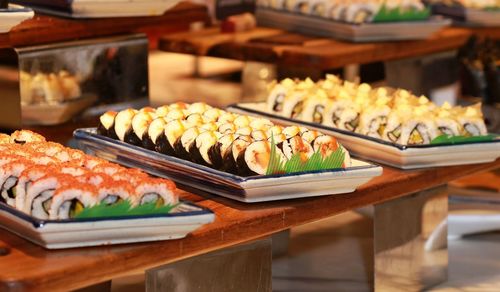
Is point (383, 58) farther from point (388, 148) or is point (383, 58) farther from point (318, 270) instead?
point (388, 148)

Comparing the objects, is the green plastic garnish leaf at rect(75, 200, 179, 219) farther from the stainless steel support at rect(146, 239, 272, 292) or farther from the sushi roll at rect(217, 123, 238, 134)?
the sushi roll at rect(217, 123, 238, 134)

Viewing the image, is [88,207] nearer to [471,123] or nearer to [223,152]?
[223,152]

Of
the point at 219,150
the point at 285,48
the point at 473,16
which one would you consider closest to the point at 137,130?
the point at 219,150

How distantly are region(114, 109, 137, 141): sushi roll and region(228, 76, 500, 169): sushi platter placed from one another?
615mm

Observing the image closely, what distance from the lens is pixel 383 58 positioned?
4.74m

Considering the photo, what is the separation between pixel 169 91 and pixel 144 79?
243cm

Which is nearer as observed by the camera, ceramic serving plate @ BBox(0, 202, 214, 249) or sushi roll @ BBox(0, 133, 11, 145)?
ceramic serving plate @ BBox(0, 202, 214, 249)

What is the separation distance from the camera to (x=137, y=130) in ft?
10.1

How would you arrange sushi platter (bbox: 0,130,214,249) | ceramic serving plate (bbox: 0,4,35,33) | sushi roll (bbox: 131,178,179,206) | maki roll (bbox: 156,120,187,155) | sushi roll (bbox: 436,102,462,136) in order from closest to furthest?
sushi platter (bbox: 0,130,214,249) < sushi roll (bbox: 131,178,179,206) < maki roll (bbox: 156,120,187,155) < ceramic serving plate (bbox: 0,4,35,33) < sushi roll (bbox: 436,102,462,136)

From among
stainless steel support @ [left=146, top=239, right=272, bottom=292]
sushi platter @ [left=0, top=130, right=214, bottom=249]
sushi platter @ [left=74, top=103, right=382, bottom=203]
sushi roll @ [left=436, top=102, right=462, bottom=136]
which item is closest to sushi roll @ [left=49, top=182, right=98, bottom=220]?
sushi platter @ [left=0, top=130, right=214, bottom=249]

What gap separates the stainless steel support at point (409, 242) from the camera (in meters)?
3.43

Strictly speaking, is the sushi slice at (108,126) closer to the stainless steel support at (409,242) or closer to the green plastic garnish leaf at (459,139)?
the stainless steel support at (409,242)

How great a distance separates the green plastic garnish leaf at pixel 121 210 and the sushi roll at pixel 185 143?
1.60 feet

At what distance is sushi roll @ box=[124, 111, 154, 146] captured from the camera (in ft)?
10.0
